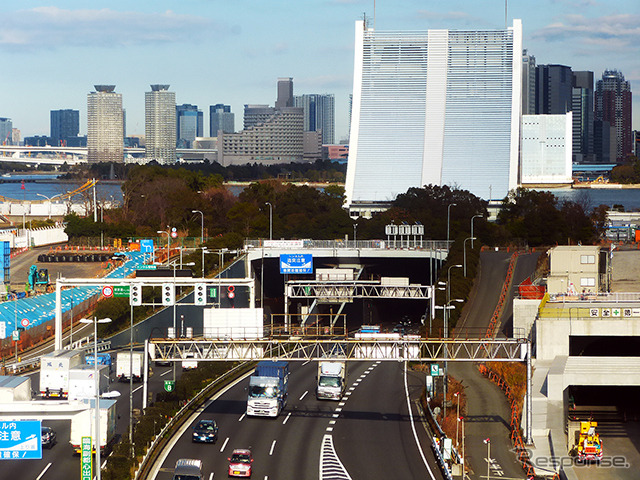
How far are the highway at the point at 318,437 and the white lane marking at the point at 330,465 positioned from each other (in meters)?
0.04

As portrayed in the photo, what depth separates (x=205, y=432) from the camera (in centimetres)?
4147

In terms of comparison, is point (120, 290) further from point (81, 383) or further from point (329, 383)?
point (329, 383)

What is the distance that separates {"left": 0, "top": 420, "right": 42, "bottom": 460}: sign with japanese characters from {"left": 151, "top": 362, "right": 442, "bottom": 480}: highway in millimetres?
5588

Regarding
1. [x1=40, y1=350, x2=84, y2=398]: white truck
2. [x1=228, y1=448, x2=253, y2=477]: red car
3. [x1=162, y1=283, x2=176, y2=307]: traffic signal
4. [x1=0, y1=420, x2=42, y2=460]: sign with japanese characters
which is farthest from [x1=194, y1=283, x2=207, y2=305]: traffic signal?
[x1=0, y1=420, x2=42, y2=460]: sign with japanese characters

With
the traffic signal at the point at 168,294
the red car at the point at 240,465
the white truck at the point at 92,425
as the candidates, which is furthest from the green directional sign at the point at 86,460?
the traffic signal at the point at 168,294

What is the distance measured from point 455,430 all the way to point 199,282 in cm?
1789

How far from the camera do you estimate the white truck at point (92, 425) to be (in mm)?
36812

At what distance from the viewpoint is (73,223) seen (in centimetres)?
11300

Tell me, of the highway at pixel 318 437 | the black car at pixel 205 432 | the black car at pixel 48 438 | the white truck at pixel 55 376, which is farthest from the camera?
the white truck at pixel 55 376

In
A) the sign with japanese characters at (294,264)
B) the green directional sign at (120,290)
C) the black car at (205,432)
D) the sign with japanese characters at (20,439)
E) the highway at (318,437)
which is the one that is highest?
the green directional sign at (120,290)

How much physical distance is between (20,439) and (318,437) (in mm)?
14660

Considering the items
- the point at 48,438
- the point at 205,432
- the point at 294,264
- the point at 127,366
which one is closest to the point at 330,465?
the point at 205,432

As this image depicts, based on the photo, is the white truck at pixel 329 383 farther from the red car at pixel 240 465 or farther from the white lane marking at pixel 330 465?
the red car at pixel 240 465

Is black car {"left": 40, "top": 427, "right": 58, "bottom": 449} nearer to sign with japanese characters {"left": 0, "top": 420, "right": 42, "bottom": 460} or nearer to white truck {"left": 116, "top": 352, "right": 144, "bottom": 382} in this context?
sign with japanese characters {"left": 0, "top": 420, "right": 42, "bottom": 460}
